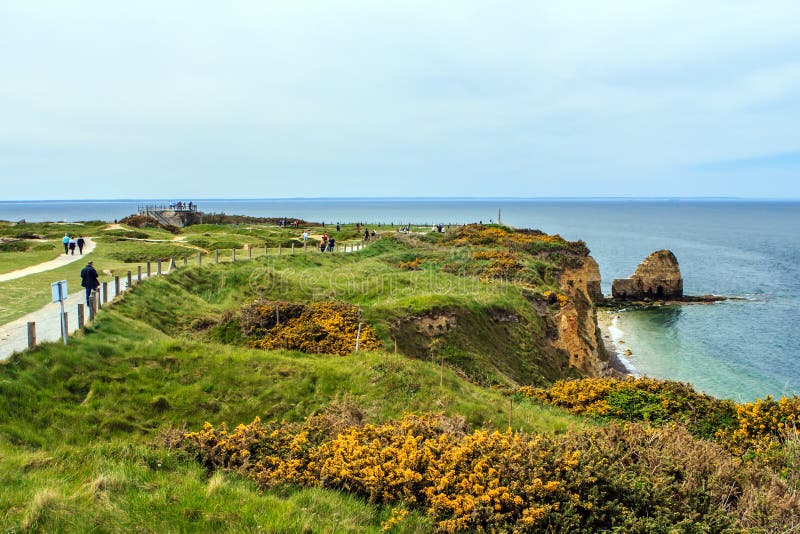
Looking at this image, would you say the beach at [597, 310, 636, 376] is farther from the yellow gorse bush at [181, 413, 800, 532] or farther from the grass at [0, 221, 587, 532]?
the yellow gorse bush at [181, 413, 800, 532]

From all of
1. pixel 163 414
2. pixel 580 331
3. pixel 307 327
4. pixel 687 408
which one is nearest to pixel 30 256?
pixel 307 327

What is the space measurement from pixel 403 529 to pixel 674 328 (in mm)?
53439

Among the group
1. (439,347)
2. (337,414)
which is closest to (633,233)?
(439,347)

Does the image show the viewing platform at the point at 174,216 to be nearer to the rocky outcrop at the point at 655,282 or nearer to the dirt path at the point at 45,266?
the dirt path at the point at 45,266

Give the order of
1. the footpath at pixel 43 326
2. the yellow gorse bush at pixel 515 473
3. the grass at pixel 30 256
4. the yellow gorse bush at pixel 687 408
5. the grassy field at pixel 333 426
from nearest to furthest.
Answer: the grassy field at pixel 333 426 → the yellow gorse bush at pixel 515 473 → the yellow gorse bush at pixel 687 408 → the footpath at pixel 43 326 → the grass at pixel 30 256

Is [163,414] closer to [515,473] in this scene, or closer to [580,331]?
[515,473]

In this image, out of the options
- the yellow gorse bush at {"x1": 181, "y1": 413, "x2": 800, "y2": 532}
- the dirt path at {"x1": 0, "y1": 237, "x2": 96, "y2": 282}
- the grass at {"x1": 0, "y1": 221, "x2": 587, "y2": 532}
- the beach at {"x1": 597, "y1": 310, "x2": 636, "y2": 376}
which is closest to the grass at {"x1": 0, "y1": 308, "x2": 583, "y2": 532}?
the grass at {"x1": 0, "y1": 221, "x2": 587, "y2": 532}

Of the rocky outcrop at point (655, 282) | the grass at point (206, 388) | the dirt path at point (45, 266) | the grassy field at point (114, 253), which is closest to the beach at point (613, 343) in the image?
the rocky outcrop at point (655, 282)

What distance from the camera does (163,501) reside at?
7156mm

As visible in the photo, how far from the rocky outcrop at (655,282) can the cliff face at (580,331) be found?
81.9 ft

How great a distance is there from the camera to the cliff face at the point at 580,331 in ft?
105

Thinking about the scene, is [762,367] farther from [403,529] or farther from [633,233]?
[633,233]

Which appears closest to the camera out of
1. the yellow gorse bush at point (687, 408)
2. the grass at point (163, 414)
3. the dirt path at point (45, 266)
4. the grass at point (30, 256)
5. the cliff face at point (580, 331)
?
the grass at point (163, 414)

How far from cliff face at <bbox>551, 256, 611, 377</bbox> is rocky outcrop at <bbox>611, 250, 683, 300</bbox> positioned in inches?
983
